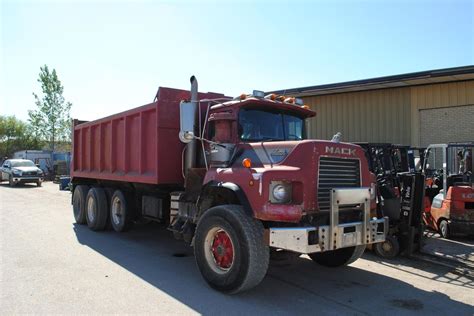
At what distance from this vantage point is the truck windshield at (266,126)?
6.61m

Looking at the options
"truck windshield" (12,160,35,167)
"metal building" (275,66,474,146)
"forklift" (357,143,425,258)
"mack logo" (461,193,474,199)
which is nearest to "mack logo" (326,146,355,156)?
"forklift" (357,143,425,258)

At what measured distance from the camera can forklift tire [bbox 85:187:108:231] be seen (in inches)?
412

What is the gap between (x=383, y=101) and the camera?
15.8m

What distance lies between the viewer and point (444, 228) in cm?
974

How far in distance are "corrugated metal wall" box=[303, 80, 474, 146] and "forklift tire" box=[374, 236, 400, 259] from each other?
8.25 metres

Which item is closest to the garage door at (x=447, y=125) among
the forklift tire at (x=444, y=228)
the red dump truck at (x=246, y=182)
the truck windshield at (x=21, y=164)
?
the forklift tire at (x=444, y=228)

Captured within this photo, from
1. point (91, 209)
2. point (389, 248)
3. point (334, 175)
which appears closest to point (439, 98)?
point (389, 248)

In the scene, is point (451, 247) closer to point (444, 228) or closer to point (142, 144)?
point (444, 228)

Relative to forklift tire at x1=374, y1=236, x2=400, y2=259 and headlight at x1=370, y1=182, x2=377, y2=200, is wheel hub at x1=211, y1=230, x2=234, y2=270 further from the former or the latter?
forklift tire at x1=374, y1=236, x2=400, y2=259

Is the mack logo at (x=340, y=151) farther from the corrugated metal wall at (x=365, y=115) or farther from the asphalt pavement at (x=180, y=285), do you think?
the corrugated metal wall at (x=365, y=115)

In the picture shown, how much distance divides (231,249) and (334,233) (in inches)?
53.7

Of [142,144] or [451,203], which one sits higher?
[142,144]

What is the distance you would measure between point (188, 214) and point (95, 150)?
4965 millimetres

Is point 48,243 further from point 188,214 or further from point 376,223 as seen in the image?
point 376,223
